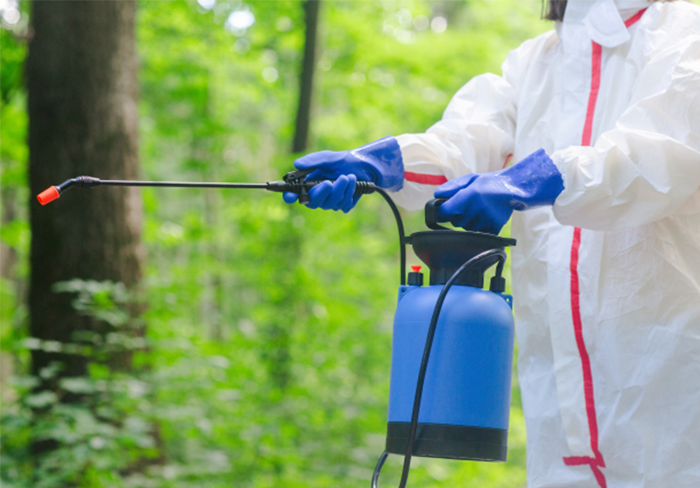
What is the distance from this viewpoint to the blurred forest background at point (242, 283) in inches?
117

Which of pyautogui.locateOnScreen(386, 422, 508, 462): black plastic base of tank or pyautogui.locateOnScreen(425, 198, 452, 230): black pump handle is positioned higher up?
pyautogui.locateOnScreen(425, 198, 452, 230): black pump handle

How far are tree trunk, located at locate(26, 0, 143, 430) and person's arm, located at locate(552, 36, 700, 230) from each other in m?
2.65

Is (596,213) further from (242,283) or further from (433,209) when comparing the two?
(242,283)

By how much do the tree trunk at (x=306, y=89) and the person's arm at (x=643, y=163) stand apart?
414 centimetres

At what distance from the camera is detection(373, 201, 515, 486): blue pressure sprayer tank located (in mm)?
1060

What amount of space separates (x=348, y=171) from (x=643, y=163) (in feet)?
1.97

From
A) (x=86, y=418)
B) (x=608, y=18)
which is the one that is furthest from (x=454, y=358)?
(x=86, y=418)

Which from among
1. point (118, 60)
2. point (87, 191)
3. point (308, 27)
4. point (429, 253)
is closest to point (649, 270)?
point (429, 253)

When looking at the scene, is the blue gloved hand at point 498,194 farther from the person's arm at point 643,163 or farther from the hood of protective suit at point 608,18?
the hood of protective suit at point 608,18

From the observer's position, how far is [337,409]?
4379 millimetres

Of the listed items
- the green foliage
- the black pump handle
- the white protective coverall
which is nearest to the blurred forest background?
the green foliage

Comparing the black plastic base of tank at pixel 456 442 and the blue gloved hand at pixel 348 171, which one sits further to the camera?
the blue gloved hand at pixel 348 171

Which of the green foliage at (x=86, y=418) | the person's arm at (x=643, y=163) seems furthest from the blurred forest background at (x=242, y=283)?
the person's arm at (x=643, y=163)

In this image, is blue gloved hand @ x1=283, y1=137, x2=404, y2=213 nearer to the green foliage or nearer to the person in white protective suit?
the person in white protective suit
